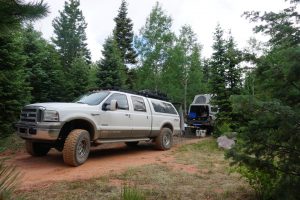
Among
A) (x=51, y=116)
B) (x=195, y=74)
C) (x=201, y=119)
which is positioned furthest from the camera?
(x=195, y=74)

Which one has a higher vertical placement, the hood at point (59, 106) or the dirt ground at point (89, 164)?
the hood at point (59, 106)

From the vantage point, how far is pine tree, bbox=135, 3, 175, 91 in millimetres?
30066

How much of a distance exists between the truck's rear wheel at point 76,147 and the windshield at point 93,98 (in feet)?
3.91

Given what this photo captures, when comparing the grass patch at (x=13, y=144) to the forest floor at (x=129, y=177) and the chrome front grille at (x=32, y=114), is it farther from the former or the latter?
the chrome front grille at (x=32, y=114)

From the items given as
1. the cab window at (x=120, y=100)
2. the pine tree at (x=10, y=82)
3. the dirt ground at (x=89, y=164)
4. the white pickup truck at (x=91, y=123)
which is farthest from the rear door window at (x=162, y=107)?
the pine tree at (x=10, y=82)

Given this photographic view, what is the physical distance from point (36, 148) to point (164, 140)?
472 cm

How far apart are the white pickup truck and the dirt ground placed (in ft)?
1.26

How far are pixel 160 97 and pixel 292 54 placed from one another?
28.1 ft

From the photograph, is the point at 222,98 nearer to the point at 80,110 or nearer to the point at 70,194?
the point at 80,110

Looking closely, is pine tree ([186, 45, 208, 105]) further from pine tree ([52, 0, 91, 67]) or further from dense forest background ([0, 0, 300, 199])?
pine tree ([52, 0, 91, 67])

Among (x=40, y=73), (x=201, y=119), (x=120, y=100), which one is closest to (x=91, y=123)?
(x=120, y=100)

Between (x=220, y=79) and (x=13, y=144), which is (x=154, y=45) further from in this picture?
(x=13, y=144)

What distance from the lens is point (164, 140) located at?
1166cm

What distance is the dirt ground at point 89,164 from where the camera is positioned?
660 cm
